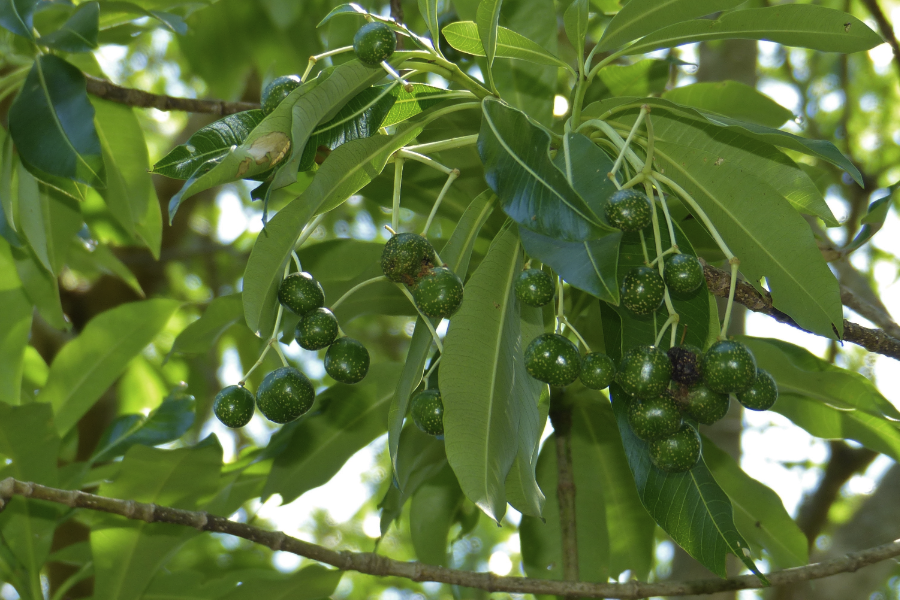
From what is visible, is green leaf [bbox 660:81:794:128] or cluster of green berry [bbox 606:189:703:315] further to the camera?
green leaf [bbox 660:81:794:128]

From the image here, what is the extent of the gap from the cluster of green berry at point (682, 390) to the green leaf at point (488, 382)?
193 mm

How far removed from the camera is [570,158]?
118 centimetres

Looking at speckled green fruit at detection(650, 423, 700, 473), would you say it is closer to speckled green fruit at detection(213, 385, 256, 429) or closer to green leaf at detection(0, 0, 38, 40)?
speckled green fruit at detection(213, 385, 256, 429)

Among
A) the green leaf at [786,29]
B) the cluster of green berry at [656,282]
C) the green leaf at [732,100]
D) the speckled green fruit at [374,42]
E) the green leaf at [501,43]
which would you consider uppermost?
the green leaf at [732,100]

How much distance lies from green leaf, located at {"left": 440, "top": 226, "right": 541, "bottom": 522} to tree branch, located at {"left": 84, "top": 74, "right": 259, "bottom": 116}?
99cm

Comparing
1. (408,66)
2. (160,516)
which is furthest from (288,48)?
(160,516)

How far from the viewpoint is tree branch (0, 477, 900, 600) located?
147cm

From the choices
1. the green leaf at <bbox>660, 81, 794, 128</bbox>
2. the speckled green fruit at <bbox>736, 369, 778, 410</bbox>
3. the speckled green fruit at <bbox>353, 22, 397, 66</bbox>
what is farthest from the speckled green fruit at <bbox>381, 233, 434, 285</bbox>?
the green leaf at <bbox>660, 81, 794, 128</bbox>

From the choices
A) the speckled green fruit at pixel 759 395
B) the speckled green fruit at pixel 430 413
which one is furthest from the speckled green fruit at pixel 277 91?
the speckled green fruit at pixel 759 395

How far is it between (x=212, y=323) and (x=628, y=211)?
125 centimetres

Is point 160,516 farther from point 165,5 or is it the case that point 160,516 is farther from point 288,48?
point 288,48

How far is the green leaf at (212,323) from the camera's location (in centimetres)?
199

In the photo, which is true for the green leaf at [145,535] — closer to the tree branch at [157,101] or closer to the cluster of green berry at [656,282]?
the tree branch at [157,101]

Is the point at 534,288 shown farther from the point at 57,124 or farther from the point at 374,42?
the point at 57,124
